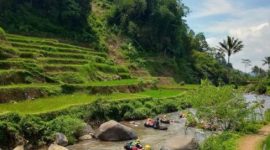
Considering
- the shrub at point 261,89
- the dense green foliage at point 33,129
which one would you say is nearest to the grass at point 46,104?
the dense green foliage at point 33,129

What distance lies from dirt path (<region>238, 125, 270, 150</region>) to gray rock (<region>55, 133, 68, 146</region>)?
12086 millimetres

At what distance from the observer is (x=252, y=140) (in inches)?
1266

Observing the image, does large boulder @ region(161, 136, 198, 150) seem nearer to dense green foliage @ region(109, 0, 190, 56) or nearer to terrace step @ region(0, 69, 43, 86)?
terrace step @ region(0, 69, 43, 86)

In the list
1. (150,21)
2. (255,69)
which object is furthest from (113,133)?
(255,69)

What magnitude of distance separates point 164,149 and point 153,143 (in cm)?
618

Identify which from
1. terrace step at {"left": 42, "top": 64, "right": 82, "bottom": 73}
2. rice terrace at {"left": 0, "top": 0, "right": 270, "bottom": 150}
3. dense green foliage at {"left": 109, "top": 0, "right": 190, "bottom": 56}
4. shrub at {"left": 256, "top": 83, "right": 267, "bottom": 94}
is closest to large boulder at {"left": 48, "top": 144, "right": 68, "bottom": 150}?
rice terrace at {"left": 0, "top": 0, "right": 270, "bottom": 150}

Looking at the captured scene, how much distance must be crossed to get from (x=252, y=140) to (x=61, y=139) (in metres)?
13.3

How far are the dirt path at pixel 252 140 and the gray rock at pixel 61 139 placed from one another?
12086mm

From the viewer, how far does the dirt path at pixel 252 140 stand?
1164 inches

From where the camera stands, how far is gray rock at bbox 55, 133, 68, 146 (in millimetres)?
32656

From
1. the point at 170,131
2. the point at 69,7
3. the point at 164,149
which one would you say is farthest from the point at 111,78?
the point at 164,149

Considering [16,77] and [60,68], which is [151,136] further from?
[60,68]

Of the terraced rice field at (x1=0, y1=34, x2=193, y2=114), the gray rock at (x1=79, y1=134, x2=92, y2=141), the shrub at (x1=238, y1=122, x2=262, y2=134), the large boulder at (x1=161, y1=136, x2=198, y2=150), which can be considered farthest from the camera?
the terraced rice field at (x1=0, y1=34, x2=193, y2=114)

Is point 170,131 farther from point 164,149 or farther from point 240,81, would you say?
point 240,81
